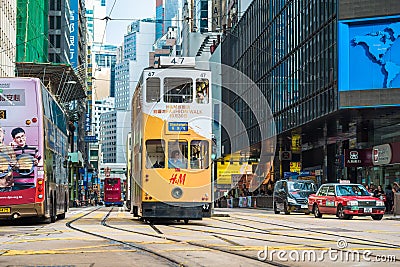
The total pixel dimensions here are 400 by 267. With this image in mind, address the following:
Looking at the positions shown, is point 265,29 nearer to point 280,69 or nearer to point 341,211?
point 280,69

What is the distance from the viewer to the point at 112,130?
4865 inches

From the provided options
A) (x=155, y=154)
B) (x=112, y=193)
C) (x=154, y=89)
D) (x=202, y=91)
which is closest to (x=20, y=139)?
(x=155, y=154)

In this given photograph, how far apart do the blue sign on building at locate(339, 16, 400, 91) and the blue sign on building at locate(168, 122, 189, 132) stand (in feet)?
75.9

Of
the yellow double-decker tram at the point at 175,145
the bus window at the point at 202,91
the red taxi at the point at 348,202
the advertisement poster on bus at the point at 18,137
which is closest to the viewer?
the advertisement poster on bus at the point at 18,137

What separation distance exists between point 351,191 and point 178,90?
11534mm

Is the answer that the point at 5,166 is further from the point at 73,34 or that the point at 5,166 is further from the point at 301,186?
the point at 73,34

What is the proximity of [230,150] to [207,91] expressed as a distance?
61.6 m

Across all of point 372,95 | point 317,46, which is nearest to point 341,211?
point 372,95

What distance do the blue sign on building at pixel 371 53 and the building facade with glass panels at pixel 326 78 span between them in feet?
0.19

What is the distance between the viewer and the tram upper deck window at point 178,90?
23.5 m

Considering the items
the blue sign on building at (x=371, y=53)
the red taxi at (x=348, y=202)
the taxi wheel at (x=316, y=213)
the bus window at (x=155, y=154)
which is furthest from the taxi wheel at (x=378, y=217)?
the blue sign on building at (x=371, y=53)

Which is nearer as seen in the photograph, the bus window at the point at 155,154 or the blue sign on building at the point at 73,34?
the bus window at the point at 155,154

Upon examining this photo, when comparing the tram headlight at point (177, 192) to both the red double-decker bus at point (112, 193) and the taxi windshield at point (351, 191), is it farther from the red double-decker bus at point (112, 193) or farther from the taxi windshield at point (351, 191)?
the red double-decker bus at point (112, 193)

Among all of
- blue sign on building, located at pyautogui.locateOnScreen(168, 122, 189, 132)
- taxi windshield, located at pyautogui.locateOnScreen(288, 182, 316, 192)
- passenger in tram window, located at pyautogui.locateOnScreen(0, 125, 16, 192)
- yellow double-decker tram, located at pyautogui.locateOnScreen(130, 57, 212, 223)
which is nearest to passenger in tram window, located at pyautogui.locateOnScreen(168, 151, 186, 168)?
yellow double-decker tram, located at pyautogui.locateOnScreen(130, 57, 212, 223)
